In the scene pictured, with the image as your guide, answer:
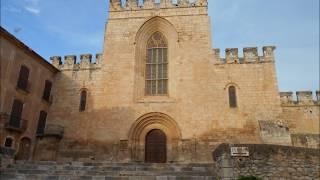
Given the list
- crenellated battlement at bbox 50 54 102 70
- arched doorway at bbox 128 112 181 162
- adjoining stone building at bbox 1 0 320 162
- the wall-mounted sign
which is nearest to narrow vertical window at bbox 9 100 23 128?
adjoining stone building at bbox 1 0 320 162

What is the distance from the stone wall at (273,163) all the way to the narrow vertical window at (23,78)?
41.4ft

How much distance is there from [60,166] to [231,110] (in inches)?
385

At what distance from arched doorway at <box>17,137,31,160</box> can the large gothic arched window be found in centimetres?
744

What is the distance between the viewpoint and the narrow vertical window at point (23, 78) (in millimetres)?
17258

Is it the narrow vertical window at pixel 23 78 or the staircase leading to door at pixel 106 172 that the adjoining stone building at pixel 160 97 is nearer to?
the narrow vertical window at pixel 23 78

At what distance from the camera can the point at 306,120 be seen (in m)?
20.7

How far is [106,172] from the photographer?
11.7m

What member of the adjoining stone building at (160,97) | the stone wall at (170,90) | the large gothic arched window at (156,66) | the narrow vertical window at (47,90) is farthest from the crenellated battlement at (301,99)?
the narrow vertical window at (47,90)

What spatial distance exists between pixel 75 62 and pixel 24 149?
6281mm

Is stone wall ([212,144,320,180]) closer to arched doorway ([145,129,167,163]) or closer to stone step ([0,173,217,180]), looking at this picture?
stone step ([0,173,217,180])

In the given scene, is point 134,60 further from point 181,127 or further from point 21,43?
point 21,43

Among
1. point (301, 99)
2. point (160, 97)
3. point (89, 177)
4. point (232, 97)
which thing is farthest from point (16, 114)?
point (301, 99)

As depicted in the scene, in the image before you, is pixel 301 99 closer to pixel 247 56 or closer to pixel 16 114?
pixel 247 56

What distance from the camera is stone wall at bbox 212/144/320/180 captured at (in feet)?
30.7
